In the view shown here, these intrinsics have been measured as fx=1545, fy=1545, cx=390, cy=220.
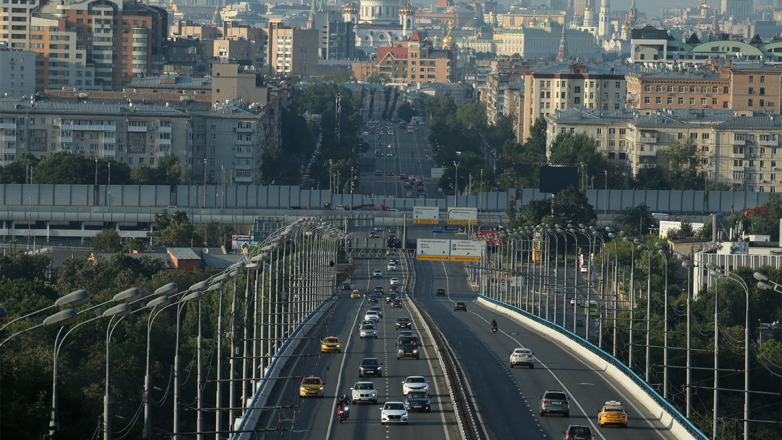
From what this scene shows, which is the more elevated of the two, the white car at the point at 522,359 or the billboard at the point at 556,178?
the billboard at the point at 556,178

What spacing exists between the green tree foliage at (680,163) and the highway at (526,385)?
60.6 m

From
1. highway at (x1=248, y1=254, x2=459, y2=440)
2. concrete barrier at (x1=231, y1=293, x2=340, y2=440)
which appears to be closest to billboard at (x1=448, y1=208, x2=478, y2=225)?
concrete barrier at (x1=231, y1=293, x2=340, y2=440)

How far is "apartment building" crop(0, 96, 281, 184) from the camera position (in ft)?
444

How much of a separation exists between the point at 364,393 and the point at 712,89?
12227 cm

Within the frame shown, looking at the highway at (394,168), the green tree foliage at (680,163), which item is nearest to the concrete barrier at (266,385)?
the green tree foliage at (680,163)

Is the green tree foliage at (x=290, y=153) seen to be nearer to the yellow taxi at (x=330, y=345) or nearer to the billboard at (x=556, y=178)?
the billboard at (x=556, y=178)

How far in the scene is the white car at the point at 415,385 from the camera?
146 ft

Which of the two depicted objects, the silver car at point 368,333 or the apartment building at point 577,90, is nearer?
the silver car at point 368,333

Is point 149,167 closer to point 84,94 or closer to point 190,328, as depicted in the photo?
point 84,94

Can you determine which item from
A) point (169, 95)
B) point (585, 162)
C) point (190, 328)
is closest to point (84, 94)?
point (169, 95)

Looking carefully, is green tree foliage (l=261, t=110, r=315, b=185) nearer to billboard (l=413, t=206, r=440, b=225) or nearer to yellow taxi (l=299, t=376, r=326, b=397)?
billboard (l=413, t=206, r=440, b=225)

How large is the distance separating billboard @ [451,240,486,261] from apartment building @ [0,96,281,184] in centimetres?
4377

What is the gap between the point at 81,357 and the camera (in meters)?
54.9

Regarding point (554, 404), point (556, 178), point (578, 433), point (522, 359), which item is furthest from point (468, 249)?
point (578, 433)
